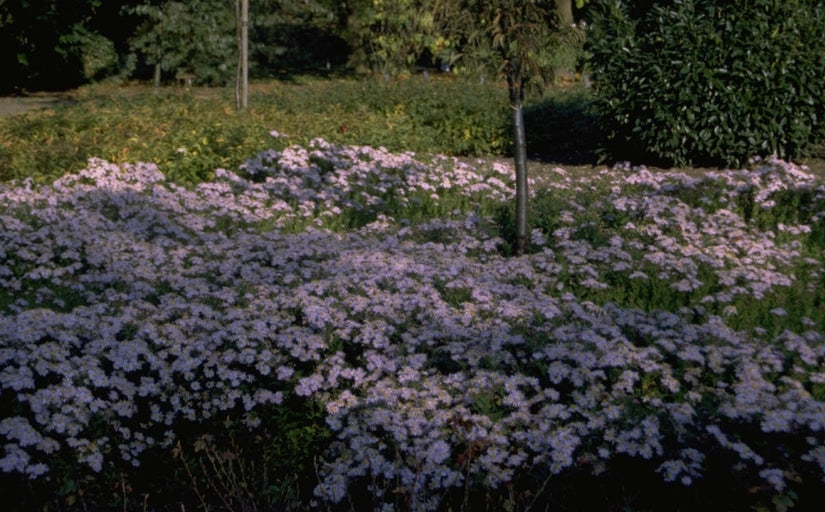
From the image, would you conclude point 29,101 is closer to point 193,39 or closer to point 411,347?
point 193,39

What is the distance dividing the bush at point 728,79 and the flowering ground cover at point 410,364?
2616 mm

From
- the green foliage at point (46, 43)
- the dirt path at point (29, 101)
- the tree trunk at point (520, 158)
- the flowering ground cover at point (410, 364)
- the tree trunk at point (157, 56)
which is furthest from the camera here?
the tree trunk at point (157, 56)

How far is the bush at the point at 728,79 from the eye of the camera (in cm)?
997

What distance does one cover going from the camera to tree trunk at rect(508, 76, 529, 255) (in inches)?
276

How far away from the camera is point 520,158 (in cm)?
705

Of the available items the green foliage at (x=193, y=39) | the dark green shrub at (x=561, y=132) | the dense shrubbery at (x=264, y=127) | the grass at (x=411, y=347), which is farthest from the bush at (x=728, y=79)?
the green foliage at (x=193, y=39)

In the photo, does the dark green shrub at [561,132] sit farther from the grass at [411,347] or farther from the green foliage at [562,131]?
the grass at [411,347]

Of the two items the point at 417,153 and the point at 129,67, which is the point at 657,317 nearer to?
the point at 417,153

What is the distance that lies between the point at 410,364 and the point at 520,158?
276 cm

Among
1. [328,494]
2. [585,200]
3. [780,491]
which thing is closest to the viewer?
[780,491]

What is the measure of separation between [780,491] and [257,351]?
2.79 metres

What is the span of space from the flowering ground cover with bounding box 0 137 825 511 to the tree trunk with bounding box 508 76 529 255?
0.67 feet

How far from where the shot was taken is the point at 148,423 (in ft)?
14.9

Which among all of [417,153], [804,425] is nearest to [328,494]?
[804,425]
